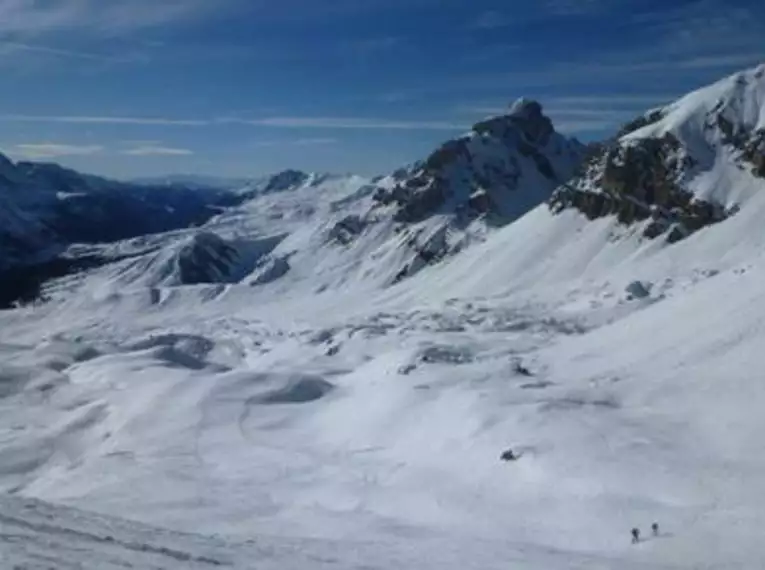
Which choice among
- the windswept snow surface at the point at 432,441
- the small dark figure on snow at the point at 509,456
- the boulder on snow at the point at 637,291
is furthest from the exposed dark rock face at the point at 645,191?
the small dark figure on snow at the point at 509,456

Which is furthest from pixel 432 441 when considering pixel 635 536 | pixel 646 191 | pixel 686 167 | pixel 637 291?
pixel 646 191

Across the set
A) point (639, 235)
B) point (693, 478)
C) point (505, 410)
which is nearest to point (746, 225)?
point (639, 235)

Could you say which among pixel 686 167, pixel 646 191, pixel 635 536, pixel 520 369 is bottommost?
pixel 520 369

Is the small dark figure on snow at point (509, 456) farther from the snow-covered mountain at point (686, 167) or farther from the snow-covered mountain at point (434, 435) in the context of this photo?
the snow-covered mountain at point (686, 167)

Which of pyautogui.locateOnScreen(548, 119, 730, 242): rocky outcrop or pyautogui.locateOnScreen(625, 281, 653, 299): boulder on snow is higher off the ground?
pyautogui.locateOnScreen(548, 119, 730, 242): rocky outcrop

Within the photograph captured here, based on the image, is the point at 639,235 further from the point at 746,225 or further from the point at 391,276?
the point at 391,276

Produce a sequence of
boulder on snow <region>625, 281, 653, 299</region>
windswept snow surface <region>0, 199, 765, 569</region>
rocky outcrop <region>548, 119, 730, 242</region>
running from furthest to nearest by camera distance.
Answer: rocky outcrop <region>548, 119, 730, 242</region>
boulder on snow <region>625, 281, 653, 299</region>
windswept snow surface <region>0, 199, 765, 569</region>

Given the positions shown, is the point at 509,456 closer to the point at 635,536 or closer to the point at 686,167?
the point at 635,536

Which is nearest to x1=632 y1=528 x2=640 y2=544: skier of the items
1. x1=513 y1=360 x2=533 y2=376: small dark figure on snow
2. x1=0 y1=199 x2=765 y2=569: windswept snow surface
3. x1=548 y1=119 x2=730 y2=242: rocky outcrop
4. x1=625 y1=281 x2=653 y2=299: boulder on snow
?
x1=0 y1=199 x2=765 y2=569: windswept snow surface

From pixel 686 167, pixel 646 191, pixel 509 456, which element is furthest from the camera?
pixel 646 191

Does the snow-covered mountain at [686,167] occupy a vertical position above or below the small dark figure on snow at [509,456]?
above

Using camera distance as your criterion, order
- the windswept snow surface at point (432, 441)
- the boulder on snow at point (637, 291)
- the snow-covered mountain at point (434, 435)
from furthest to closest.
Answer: the boulder on snow at point (637, 291)
the windswept snow surface at point (432, 441)
the snow-covered mountain at point (434, 435)

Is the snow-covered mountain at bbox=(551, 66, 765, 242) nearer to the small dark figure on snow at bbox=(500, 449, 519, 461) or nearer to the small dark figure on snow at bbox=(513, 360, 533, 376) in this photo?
the small dark figure on snow at bbox=(513, 360, 533, 376)
